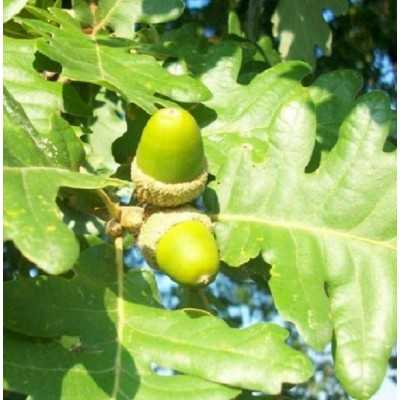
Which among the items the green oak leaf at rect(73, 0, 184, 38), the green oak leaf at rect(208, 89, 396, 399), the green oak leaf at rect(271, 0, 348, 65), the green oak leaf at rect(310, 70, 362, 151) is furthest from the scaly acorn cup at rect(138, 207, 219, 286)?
the green oak leaf at rect(271, 0, 348, 65)

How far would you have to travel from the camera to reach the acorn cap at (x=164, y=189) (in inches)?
75.4

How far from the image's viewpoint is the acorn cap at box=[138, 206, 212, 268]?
6.30 feet

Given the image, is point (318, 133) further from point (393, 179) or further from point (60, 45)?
point (60, 45)

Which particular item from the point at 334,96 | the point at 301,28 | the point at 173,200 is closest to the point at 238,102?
the point at 334,96

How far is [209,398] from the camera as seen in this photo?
1732mm

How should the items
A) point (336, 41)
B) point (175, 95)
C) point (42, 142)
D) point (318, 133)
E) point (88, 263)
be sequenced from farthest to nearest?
1. point (336, 41)
2. point (318, 133)
3. point (175, 95)
4. point (88, 263)
5. point (42, 142)

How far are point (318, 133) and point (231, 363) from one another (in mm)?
773

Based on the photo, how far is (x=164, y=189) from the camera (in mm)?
1916

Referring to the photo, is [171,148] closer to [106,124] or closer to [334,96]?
[334,96]

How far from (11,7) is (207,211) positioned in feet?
2.06

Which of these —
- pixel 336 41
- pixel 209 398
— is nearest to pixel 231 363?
pixel 209 398

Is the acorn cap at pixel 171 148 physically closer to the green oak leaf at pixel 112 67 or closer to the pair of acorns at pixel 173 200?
the pair of acorns at pixel 173 200

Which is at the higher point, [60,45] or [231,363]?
[60,45]

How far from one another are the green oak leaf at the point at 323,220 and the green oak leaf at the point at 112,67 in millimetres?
187
